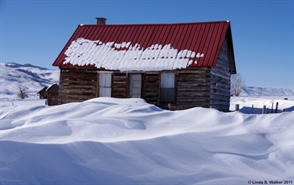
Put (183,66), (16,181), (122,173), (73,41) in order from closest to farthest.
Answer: (16,181)
(122,173)
(183,66)
(73,41)

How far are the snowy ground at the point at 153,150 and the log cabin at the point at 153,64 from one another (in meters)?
7.95

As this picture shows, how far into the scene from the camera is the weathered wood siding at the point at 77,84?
16.3 metres

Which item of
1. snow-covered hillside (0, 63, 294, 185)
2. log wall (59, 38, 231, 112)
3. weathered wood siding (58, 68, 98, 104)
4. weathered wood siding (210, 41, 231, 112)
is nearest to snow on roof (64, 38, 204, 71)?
log wall (59, 38, 231, 112)

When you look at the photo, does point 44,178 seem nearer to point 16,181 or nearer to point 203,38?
point 16,181

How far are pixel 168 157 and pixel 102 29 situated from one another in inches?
584

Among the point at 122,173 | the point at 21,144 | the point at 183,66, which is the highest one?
the point at 183,66

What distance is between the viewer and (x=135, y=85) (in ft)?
51.9

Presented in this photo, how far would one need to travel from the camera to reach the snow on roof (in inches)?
588

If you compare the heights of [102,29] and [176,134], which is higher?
[102,29]

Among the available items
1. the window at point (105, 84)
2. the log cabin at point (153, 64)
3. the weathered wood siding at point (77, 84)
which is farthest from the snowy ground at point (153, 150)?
the weathered wood siding at point (77, 84)

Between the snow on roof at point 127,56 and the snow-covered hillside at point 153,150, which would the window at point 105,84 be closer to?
the snow on roof at point 127,56

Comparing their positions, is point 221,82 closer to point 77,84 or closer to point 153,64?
point 153,64

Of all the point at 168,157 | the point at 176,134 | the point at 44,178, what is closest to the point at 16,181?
the point at 44,178

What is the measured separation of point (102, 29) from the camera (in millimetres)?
18516
